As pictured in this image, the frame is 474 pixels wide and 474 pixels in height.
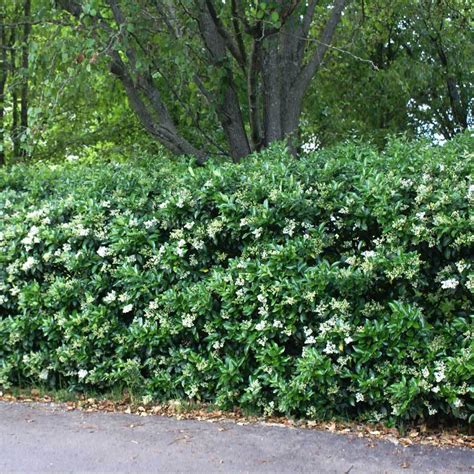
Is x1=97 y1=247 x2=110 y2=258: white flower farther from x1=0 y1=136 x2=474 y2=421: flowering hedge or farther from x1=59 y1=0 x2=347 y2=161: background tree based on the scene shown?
x1=59 y1=0 x2=347 y2=161: background tree

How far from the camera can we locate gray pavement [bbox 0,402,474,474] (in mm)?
3857

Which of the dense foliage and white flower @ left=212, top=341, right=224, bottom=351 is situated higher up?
the dense foliage

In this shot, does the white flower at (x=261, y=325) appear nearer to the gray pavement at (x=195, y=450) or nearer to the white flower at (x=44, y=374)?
the gray pavement at (x=195, y=450)

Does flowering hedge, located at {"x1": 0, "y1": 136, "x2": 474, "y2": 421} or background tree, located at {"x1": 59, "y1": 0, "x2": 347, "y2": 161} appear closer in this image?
flowering hedge, located at {"x1": 0, "y1": 136, "x2": 474, "y2": 421}

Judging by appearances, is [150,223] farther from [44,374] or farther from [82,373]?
[44,374]

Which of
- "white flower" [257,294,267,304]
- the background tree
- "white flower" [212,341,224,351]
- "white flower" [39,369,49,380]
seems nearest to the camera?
"white flower" [257,294,267,304]

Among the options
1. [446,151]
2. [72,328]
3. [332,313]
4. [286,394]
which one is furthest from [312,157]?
[72,328]

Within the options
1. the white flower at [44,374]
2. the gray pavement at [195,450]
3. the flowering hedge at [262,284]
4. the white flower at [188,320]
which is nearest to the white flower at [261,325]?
the flowering hedge at [262,284]

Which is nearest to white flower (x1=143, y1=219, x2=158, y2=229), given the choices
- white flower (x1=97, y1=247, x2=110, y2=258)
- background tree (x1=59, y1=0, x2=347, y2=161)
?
white flower (x1=97, y1=247, x2=110, y2=258)

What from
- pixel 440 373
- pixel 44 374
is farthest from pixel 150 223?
pixel 440 373

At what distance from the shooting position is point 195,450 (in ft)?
13.5

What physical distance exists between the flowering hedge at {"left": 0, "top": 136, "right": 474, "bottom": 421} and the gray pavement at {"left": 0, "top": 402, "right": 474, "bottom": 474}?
29 centimetres

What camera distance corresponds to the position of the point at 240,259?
4699 mm

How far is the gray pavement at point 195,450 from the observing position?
3857 millimetres
